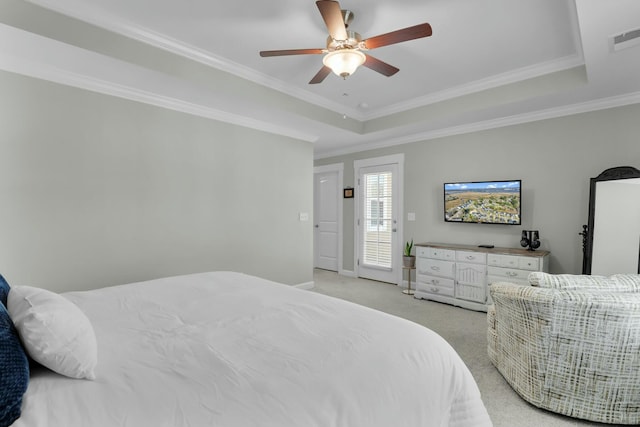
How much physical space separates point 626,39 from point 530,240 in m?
2.22

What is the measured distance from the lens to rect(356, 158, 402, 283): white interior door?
17.3ft

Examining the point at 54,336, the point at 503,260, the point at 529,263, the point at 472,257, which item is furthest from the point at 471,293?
the point at 54,336

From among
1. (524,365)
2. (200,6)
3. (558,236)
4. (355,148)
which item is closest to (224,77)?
(200,6)

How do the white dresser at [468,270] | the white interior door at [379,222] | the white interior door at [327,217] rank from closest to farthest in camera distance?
1. the white dresser at [468,270]
2. the white interior door at [379,222]
3. the white interior door at [327,217]

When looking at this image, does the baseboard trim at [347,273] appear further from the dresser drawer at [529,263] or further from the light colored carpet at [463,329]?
the dresser drawer at [529,263]

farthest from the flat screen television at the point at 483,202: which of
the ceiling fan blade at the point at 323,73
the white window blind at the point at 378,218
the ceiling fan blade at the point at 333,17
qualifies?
the ceiling fan blade at the point at 333,17

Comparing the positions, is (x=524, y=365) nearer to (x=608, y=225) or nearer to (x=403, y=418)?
(x=403, y=418)

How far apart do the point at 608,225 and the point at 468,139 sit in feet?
6.26

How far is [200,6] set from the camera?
2.27 m

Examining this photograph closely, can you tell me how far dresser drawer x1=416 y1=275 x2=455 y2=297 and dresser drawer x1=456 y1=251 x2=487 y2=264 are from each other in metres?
0.34

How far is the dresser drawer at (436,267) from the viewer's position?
4129 millimetres

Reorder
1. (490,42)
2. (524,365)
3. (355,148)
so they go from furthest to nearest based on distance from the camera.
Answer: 1. (355,148)
2. (490,42)
3. (524,365)

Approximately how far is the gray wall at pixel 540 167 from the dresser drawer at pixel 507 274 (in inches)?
20.7

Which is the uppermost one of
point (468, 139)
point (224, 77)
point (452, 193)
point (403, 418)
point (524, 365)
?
point (224, 77)
